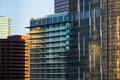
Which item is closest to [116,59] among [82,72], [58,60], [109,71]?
[109,71]

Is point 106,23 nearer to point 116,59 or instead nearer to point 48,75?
point 116,59

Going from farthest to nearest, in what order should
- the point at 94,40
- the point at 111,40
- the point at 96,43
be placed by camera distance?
the point at 94,40 → the point at 96,43 → the point at 111,40

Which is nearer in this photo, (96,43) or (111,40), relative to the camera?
(111,40)

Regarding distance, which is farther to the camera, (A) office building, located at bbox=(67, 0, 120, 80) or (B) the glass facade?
(A) office building, located at bbox=(67, 0, 120, 80)

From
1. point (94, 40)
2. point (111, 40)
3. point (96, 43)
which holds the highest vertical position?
point (94, 40)

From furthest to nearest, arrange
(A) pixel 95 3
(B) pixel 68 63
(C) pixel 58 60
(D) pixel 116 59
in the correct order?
(C) pixel 58 60, (B) pixel 68 63, (A) pixel 95 3, (D) pixel 116 59

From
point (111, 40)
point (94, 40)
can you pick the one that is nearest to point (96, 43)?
point (94, 40)

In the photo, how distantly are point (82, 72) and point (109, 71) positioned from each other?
12787 millimetres

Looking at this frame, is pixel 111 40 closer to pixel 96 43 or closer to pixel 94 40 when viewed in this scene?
pixel 96 43

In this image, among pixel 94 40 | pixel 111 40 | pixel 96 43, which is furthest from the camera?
pixel 94 40

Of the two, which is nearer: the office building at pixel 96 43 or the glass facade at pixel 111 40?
the glass facade at pixel 111 40

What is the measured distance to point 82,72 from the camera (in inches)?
6171

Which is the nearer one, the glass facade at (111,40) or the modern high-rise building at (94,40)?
the glass facade at (111,40)

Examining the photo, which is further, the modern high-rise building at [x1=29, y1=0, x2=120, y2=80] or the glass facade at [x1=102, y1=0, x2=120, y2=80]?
the modern high-rise building at [x1=29, y1=0, x2=120, y2=80]
